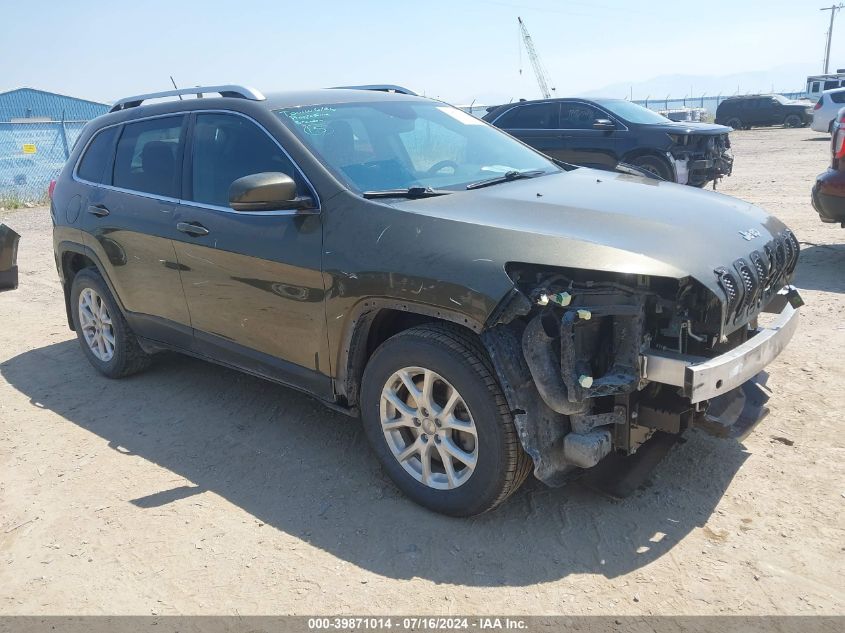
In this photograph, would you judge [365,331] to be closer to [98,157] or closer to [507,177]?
[507,177]

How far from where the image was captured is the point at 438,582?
2.93 m

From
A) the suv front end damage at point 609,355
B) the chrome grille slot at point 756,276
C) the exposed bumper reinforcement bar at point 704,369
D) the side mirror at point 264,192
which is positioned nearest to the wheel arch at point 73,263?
the side mirror at point 264,192

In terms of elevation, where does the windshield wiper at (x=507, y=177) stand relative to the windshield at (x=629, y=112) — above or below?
above

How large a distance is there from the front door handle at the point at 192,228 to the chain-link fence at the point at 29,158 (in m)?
16.1

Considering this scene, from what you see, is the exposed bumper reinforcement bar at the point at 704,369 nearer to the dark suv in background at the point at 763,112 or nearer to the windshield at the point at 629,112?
the windshield at the point at 629,112

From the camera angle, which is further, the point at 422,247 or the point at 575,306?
the point at 422,247

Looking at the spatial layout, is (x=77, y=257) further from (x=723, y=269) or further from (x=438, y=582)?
(x=723, y=269)

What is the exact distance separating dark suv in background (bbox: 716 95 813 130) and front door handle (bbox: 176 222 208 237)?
35.0 m

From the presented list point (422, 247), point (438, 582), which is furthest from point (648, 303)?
point (438, 582)

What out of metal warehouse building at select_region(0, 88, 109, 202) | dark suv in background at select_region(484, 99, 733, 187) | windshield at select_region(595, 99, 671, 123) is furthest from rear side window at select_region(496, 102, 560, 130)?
metal warehouse building at select_region(0, 88, 109, 202)

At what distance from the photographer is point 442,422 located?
3.24 metres

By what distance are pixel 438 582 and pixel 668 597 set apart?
2.97ft

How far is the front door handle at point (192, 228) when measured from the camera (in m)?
4.13

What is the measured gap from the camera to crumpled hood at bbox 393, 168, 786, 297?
286cm
